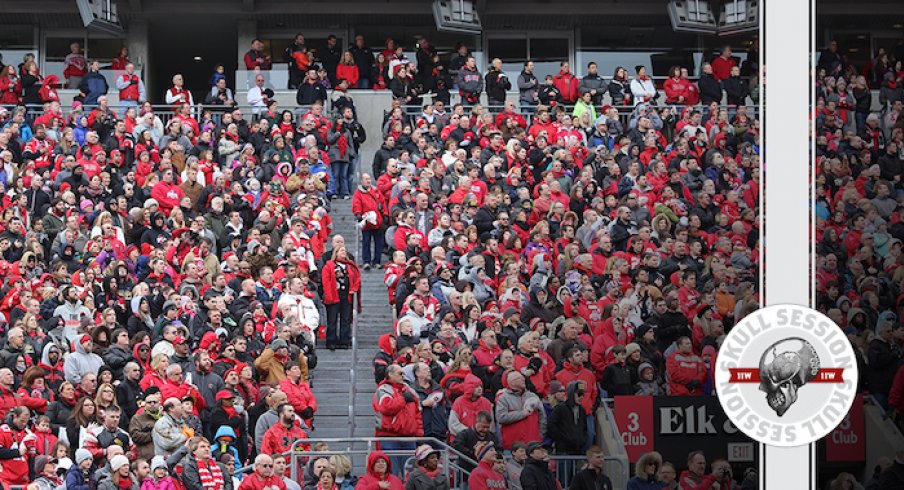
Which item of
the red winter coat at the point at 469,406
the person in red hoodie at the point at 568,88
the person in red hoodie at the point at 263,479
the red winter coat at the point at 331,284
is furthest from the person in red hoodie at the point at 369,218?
the person in red hoodie at the point at 263,479

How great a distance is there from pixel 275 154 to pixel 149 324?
18.1ft

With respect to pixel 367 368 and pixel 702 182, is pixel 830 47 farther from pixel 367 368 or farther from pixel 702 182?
pixel 367 368

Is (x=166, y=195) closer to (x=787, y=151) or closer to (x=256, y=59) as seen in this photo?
(x=256, y=59)

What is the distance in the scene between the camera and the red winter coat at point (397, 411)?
12422 mm

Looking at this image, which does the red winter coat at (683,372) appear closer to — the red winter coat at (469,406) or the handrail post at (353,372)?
the red winter coat at (469,406)

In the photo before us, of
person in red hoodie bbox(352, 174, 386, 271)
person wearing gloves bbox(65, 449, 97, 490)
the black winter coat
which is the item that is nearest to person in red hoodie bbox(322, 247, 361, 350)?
person in red hoodie bbox(352, 174, 386, 271)

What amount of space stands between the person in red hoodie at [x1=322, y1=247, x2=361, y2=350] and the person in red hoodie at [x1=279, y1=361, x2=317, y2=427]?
2216 mm

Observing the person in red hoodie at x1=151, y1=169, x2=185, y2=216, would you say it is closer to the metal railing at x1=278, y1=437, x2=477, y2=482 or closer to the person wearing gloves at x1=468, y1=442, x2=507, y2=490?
the metal railing at x1=278, y1=437, x2=477, y2=482

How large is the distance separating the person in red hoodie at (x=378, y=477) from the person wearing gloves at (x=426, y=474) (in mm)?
111

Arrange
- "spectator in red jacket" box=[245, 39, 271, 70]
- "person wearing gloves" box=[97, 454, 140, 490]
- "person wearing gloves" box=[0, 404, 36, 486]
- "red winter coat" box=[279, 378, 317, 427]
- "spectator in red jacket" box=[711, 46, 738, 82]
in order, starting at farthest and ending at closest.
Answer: "spectator in red jacket" box=[245, 39, 271, 70] → "spectator in red jacket" box=[711, 46, 738, 82] → "red winter coat" box=[279, 378, 317, 427] → "person wearing gloves" box=[0, 404, 36, 486] → "person wearing gloves" box=[97, 454, 140, 490]

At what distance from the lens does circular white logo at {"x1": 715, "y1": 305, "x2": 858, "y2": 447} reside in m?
4.11

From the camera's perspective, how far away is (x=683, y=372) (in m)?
13.4

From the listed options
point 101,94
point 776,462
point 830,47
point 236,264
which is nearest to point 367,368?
point 236,264

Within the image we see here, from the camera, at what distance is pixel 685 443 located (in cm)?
1269
